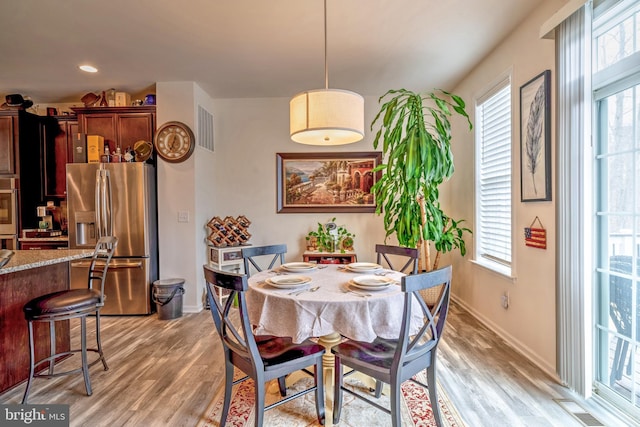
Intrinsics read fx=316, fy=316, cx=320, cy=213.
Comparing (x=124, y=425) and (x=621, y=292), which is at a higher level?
(x=621, y=292)

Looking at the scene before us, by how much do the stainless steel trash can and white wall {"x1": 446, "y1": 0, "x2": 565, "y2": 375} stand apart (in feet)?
11.2

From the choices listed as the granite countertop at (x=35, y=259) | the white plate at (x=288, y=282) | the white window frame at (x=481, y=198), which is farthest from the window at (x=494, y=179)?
the granite countertop at (x=35, y=259)

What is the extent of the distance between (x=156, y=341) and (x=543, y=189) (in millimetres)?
3594

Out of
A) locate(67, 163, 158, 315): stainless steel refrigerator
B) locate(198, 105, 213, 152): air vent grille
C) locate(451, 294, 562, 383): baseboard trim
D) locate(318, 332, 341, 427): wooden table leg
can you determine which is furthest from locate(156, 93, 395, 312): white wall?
locate(318, 332, 341, 427): wooden table leg

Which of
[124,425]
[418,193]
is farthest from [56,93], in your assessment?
[418,193]

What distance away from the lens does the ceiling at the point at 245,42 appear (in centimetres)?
242

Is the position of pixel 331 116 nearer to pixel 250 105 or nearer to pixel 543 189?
pixel 543 189

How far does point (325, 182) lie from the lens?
4465mm

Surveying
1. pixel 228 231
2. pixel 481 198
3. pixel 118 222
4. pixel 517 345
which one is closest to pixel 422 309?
pixel 517 345

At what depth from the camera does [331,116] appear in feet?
6.13

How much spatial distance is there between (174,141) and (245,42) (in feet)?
5.09

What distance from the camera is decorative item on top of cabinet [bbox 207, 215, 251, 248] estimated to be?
13.2ft

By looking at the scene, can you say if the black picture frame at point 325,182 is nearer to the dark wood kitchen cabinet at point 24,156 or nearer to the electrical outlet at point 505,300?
the electrical outlet at point 505,300

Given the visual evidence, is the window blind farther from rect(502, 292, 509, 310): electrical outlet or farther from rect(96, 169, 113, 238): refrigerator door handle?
rect(96, 169, 113, 238): refrigerator door handle
